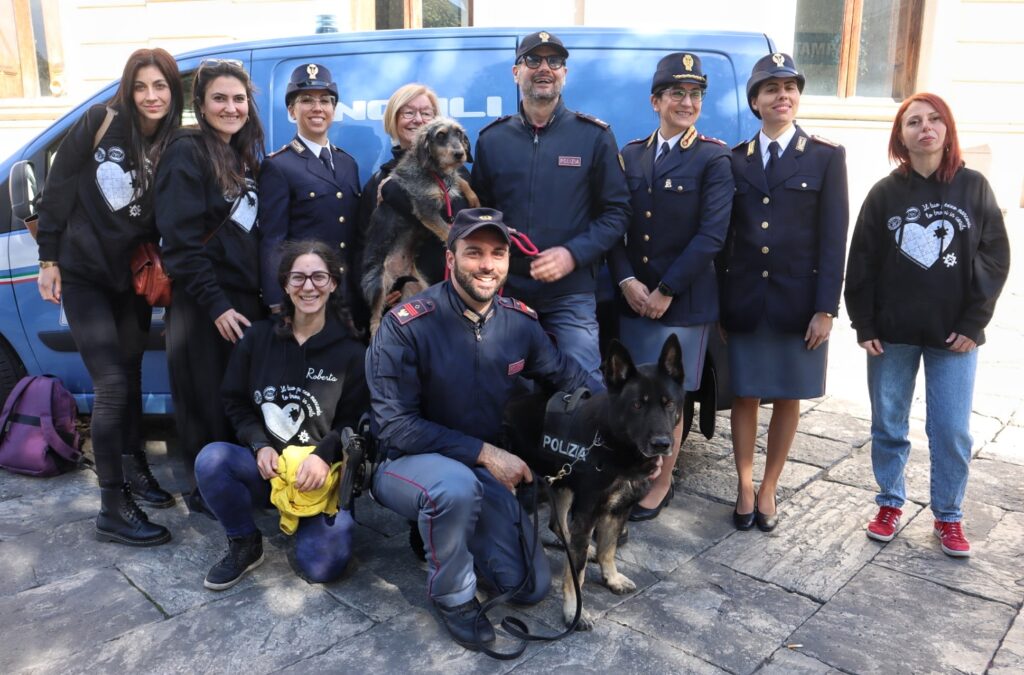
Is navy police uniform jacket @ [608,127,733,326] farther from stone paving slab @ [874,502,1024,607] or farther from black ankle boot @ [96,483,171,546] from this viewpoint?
black ankle boot @ [96,483,171,546]

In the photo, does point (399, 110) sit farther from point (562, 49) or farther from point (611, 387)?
point (611, 387)

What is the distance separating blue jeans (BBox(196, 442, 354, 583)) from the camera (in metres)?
2.88

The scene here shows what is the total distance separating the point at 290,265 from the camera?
10.0ft

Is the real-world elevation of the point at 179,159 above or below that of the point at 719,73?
below

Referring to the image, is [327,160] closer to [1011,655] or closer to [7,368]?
[7,368]

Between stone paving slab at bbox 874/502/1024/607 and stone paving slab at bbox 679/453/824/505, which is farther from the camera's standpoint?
stone paving slab at bbox 679/453/824/505

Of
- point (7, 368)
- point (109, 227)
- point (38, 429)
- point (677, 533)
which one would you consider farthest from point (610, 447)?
point (7, 368)

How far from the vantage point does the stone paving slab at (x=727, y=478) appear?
12.7ft

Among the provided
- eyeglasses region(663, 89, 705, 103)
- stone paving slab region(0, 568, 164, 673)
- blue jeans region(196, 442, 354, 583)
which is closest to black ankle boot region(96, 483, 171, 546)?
stone paving slab region(0, 568, 164, 673)

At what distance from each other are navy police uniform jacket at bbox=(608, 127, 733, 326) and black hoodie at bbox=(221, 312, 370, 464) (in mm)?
1335

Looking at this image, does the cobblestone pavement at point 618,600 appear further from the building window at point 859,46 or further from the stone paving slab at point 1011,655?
the building window at point 859,46

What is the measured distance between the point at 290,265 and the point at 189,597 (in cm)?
135

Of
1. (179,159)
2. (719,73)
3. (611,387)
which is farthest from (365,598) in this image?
(719,73)

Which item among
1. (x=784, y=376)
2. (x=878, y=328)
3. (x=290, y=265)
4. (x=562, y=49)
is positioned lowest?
(x=784, y=376)
